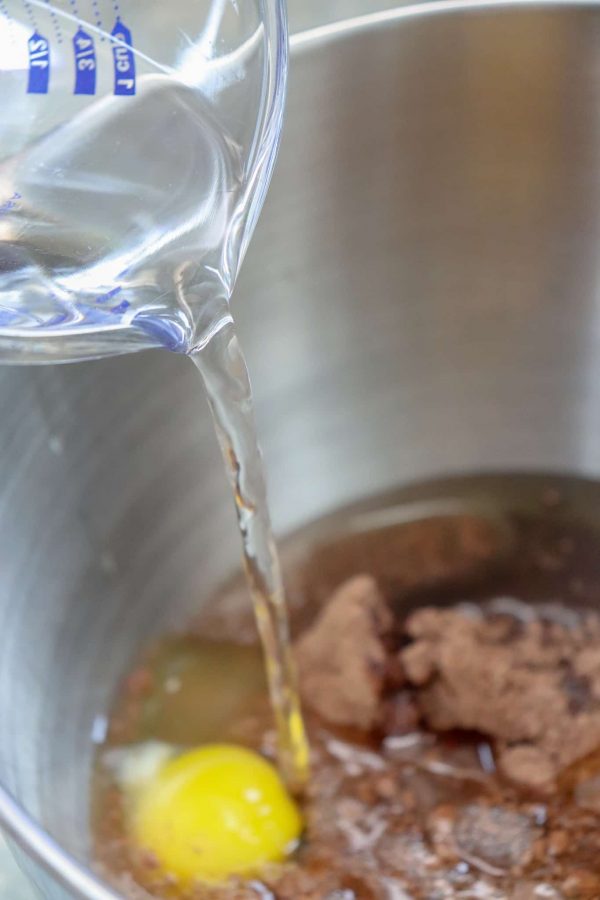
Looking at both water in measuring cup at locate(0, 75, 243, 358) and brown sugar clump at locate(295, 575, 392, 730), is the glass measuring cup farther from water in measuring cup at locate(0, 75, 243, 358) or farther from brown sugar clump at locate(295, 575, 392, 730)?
brown sugar clump at locate(295, 575, 392, 730)

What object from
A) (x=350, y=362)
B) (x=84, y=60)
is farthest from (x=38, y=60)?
(x=350, y=362)

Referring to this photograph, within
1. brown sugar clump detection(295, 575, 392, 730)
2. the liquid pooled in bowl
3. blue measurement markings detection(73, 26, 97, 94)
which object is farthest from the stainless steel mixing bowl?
blue measurement markings detection(73, 26, 97, 94)

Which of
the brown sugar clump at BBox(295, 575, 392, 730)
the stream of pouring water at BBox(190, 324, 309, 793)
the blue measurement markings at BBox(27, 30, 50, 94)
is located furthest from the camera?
the brown sugar clump at BBox(295, 575, 392, 730)

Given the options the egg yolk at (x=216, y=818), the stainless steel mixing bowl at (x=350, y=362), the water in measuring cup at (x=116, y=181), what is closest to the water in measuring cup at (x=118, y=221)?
the water in measuring cup at (x=116, y=181)

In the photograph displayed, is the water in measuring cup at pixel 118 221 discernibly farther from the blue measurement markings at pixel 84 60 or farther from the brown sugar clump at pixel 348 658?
the brown sugar clump at pixel 348 658

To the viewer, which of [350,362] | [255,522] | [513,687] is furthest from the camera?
[350,362]

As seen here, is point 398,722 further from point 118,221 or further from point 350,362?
point 118,221
